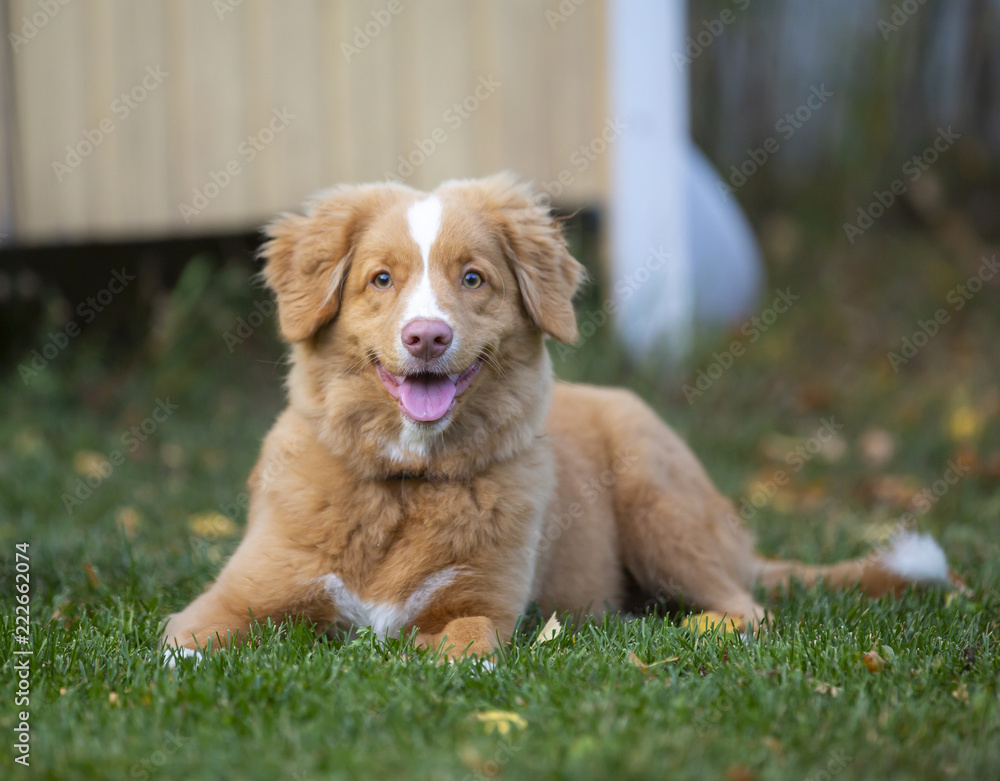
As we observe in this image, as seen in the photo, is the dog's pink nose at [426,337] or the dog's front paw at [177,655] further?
the dog's pink nose at [426,337]

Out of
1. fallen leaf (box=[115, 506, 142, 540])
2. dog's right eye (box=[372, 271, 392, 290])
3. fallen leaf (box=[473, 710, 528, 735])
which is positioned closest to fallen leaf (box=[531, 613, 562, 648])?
fallen leaf (box=[473, 710, 528, 735])

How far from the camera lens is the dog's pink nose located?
9.71ft

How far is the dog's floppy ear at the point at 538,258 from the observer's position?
133 inches

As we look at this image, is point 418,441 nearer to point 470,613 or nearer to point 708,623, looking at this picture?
point 470,613

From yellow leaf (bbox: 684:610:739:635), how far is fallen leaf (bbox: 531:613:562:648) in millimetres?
399

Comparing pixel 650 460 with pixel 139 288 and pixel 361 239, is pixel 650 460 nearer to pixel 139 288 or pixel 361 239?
pixel 361 239

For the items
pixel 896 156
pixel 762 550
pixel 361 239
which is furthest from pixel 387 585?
pixel 896 156

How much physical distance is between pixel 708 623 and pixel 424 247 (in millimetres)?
1414

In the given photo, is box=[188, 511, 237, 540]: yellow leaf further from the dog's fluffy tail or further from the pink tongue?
the dog's fluffy tail

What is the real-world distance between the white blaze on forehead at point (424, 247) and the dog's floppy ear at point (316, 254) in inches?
7.0

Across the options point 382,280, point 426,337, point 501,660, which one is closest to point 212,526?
point 382,280

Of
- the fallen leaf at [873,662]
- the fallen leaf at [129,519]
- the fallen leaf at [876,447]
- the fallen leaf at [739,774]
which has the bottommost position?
the fallen leaf at [876,447]

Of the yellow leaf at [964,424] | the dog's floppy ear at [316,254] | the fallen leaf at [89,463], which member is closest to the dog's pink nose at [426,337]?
the dog's floppy ear at [316,254]

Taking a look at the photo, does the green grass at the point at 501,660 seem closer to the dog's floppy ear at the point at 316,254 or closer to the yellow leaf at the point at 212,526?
the yellow leaf at the point at 212,526
